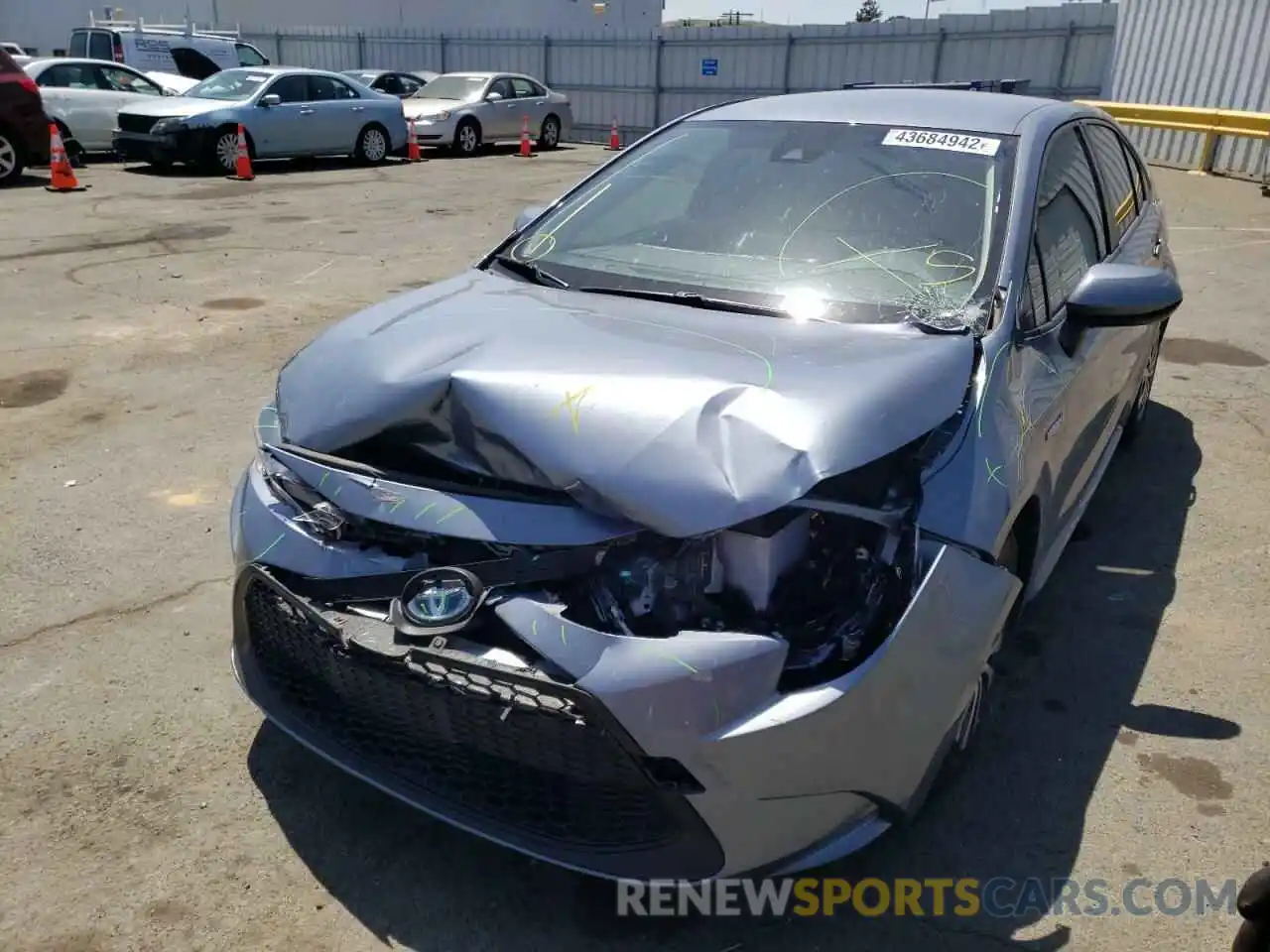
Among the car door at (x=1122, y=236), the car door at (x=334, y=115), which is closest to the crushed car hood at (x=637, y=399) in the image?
the car door at (x=1122, y=236)

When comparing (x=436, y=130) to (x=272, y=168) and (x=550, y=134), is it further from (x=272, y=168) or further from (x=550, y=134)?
(x=272, y=168)

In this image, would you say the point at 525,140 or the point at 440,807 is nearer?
the point at 440,807

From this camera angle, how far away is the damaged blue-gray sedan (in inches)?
77.9

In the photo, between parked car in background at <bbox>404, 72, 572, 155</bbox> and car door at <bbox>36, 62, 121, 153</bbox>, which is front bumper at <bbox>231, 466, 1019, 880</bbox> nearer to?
car door at <bbox>36, 62, 121, 153</bbox>

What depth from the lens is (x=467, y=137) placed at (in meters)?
Answer: 18.5

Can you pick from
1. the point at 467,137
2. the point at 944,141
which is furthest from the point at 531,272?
the point at 467,137

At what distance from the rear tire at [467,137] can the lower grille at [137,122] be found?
5.65m

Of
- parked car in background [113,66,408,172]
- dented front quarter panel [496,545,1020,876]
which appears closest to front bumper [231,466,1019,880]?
dented front quarter panel [496,545,1020,876]

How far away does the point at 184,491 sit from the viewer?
4.39 metres

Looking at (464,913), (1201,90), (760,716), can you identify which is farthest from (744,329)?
(1201,90)

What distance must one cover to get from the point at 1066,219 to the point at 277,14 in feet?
133

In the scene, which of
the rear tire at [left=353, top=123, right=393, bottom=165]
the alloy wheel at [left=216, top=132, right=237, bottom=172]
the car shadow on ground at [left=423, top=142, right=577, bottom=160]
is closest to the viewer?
the alloy wheel at [left=216, top=132, right=237, bottom=172]

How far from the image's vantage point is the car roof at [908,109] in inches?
132

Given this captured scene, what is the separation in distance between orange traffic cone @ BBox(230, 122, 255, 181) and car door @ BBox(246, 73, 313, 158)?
26 centimetres
